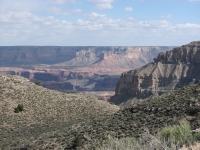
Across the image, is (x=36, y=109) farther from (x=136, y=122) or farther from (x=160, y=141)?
(x=160, y=141)

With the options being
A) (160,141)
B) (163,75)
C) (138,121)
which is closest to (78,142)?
(138,121)

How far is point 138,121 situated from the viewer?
69.7 feet

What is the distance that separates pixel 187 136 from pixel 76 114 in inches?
1042

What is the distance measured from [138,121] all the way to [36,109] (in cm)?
1955

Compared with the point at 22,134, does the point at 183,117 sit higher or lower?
higher

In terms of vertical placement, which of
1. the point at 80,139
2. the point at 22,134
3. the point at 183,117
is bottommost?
the point at 22,134

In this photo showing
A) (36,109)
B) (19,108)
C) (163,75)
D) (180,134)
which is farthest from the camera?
(163,75)

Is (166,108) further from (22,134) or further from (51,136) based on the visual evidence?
(22,134)

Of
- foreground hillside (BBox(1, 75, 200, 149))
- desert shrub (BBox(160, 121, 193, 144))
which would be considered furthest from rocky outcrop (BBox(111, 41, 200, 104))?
desert shrub (BBox(160, 121, 193, 144))

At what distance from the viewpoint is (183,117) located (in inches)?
749

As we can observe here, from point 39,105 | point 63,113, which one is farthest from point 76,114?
point 39,105

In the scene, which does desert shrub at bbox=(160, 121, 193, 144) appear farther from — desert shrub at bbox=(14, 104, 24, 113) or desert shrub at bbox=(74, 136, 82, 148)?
desert shrub at bbox=(14, 104, 24, 113)

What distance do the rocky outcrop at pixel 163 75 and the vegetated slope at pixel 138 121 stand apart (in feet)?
285

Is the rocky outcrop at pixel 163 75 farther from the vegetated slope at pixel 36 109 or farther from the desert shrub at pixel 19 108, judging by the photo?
the desert shrub at pixel 19 108
